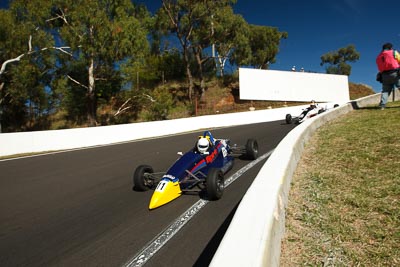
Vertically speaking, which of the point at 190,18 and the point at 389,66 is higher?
the point at 190,18

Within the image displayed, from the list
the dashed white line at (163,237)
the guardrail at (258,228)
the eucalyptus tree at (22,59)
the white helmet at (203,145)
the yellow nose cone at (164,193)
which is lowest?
the dashed white line at (163,237)

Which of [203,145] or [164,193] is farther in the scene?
[203,145]

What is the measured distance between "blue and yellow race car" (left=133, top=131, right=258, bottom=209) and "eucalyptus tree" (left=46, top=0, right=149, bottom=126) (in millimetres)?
23031

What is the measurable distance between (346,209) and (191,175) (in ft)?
8.66

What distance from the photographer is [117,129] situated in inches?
611

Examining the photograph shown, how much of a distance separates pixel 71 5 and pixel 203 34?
1455 centimetres

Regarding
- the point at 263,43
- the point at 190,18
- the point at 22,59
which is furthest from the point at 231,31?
the point at 22,59

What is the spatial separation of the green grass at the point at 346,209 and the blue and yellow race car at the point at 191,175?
4.18 ft

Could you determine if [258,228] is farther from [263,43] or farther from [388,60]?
[263,43]

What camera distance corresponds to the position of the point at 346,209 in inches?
116

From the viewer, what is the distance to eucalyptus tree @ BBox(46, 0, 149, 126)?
25547mm

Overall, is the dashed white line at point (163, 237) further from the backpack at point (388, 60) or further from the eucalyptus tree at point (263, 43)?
the eucalyptus tree at point (263, 43)

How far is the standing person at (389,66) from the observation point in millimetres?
9430

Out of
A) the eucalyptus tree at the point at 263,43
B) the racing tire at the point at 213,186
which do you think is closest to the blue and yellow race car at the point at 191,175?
the racing tire at the point at 213,186
